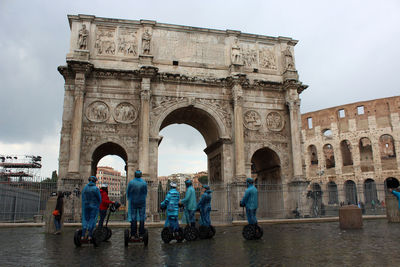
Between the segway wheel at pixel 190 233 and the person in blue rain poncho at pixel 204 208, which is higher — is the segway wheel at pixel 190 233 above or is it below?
below

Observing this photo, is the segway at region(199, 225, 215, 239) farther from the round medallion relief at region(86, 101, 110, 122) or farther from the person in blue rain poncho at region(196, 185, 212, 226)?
the round medallion relief at region(86, 101, 110, 122)

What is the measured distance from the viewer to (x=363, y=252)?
5.80 m

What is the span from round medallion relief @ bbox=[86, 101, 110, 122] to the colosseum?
77.4ft

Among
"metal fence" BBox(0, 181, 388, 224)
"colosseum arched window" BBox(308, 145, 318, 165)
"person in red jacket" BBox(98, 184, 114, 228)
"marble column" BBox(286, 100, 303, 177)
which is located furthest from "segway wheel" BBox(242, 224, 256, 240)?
"colosseum arched window" BBox(308, 145, 318, 165)

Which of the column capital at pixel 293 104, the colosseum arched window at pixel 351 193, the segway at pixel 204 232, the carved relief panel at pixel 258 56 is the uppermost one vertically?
the carved relief panel at pixel 258 56

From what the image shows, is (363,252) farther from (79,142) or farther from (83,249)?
(79,142)

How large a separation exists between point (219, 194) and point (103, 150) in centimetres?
724

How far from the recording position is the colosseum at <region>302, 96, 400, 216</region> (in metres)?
34.4

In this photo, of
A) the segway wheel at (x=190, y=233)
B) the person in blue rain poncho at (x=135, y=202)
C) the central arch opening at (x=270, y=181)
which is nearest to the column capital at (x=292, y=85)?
the central arch opening at (x=270, y=181)

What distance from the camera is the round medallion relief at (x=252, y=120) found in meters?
19.5

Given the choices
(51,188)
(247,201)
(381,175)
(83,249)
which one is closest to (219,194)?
(51,188)

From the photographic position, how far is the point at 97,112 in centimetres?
→ 1788

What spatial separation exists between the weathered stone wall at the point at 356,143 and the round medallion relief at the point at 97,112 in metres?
26.4

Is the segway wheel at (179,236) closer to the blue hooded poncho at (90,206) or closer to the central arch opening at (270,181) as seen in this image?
the blue hooded poncho at (90,206)
